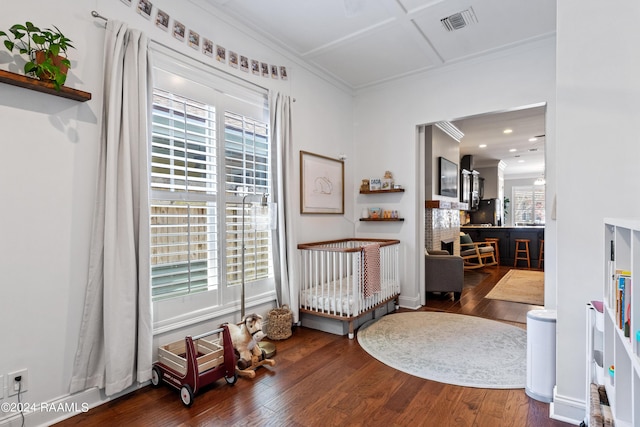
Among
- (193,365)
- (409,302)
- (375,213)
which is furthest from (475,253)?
(193,365)

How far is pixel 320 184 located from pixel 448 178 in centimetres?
289

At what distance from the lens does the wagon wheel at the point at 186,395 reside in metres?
1.98

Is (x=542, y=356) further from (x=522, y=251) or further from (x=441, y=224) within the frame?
(x=522, y=251)

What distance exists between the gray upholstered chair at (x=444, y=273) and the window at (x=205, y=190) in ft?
7.54

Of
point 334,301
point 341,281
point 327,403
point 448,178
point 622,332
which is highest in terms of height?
point 448,178

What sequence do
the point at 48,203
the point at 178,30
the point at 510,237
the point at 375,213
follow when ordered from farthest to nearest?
the point at 510,237
the point at 375,213
the point at 178,30
the point at 48,203

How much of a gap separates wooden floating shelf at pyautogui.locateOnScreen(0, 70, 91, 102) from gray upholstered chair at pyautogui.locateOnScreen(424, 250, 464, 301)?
13.2 ft

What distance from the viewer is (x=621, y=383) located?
1.12 metres

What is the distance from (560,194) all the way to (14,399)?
3106mm

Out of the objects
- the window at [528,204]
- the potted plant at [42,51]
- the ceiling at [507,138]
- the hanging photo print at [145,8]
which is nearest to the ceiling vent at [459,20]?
the ceiling at [507,138]

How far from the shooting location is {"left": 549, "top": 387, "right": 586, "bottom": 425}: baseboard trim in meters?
1.83

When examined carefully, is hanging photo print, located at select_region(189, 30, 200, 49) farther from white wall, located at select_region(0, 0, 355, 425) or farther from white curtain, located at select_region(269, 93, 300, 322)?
white curtain, located at select_region(269, 93, 300, 322)

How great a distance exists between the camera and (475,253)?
7.27 meters

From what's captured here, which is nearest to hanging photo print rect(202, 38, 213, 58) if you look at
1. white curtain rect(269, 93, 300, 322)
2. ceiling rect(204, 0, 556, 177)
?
ceiling rect(204, 0, 556, 177)
